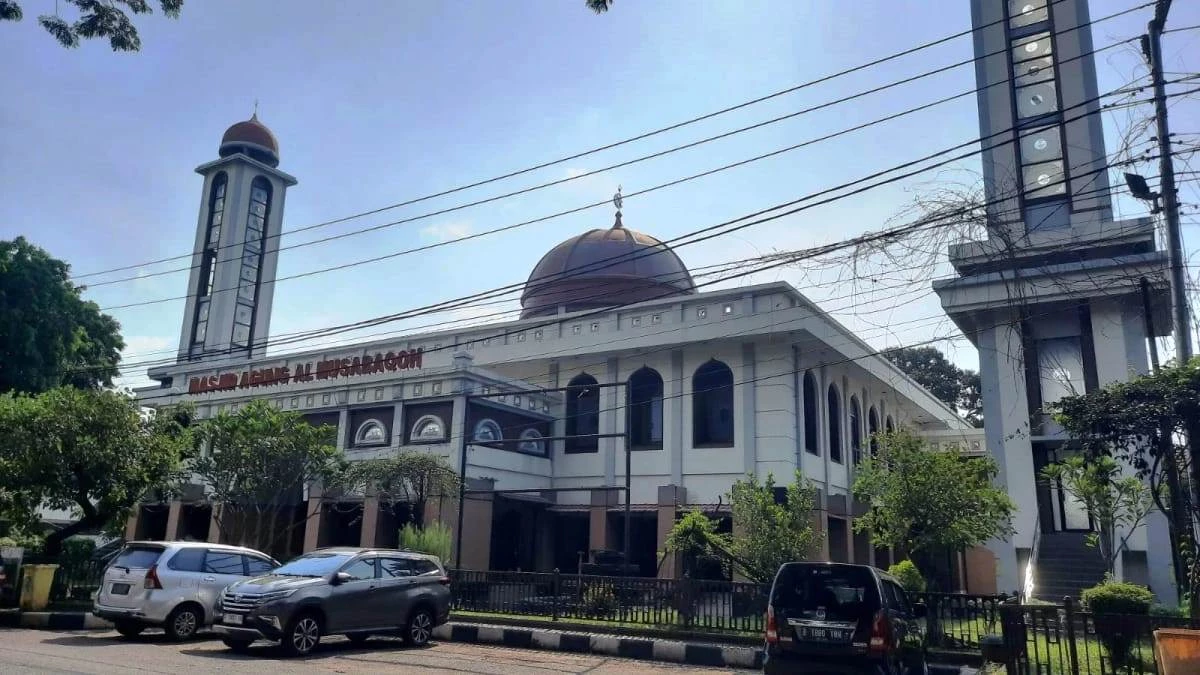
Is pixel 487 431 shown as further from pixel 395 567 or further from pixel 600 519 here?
pixel 395 567

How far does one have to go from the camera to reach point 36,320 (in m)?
31.0

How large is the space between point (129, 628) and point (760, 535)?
10.6 m

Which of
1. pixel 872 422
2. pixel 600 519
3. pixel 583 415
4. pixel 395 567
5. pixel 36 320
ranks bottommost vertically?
pixel 395 567

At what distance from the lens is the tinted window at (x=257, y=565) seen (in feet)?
48.9

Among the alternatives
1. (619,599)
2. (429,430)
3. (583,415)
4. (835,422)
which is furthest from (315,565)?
(835,422)

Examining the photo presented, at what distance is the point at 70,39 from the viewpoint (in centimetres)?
875

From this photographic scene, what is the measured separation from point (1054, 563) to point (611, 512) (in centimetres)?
1151

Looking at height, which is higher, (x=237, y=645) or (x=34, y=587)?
(x=34, y=587)

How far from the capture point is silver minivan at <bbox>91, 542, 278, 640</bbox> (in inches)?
523

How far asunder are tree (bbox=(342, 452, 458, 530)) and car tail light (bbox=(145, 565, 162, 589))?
29.2 ft

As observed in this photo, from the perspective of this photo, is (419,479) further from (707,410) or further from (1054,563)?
(1054,563)

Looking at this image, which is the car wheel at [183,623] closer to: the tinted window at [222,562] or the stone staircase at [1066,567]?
the tinted window at [222,562]

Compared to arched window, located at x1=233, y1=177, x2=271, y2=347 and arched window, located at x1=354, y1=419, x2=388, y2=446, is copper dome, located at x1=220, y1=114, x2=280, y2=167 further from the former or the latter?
arched window, located at x1=354, y1=419, x2=388, y2=446

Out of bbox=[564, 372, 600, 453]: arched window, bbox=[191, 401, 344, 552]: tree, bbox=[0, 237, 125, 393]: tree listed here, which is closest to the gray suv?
bbox=[191, 401, 344, 552]: tree
